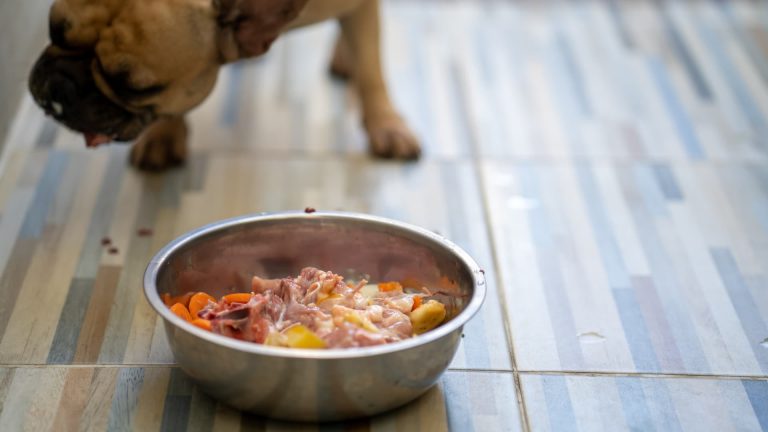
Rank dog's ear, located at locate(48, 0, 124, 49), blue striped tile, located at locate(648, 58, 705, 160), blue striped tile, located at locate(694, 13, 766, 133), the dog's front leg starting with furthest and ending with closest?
blue striped tile, located at locate(694, 13, 766, 133) < blue striped tile, located at locate(648, 58, 705, 160) < the dog's front leg < dog's ear, located at locate(48, 0, 124, 49)

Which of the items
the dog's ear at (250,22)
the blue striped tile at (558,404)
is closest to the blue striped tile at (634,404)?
the blue striped tile at (558,404)

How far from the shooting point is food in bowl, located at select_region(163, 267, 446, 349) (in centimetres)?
192

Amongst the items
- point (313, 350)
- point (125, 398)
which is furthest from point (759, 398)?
point (125, 398)

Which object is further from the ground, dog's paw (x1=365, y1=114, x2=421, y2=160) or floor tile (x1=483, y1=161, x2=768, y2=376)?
floor tile (x1=483, y1=161, x2=768, y2=376)

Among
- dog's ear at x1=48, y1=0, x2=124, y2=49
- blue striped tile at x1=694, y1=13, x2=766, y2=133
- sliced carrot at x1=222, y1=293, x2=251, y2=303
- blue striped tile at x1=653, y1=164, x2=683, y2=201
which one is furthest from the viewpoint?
blue striped tile at x1=694, y1=13, x2=766, y2=133

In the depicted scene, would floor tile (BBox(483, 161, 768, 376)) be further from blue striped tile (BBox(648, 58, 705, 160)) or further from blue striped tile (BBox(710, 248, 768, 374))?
blue striped tile (BBox(648, 58, 705, 160))

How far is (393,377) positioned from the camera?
1882 mm

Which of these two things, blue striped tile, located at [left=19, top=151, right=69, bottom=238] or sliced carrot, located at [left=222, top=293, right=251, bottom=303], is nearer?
sliced carrot, located at [left=222, top=293, right=251, bottom=303]

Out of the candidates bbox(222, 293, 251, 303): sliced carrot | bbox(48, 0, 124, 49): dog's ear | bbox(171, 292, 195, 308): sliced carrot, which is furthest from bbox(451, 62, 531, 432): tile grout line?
bbox(48, 0, 124, 49): dog's ear

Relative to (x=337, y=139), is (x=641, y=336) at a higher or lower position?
higher

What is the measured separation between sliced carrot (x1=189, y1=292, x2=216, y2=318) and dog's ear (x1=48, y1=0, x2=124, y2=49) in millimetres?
674

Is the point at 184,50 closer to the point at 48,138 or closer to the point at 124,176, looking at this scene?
the point at 124,176

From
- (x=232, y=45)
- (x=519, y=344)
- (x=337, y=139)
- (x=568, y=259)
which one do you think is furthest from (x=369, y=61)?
(x=519, y=344)

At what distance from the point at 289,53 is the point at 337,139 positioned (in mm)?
686
